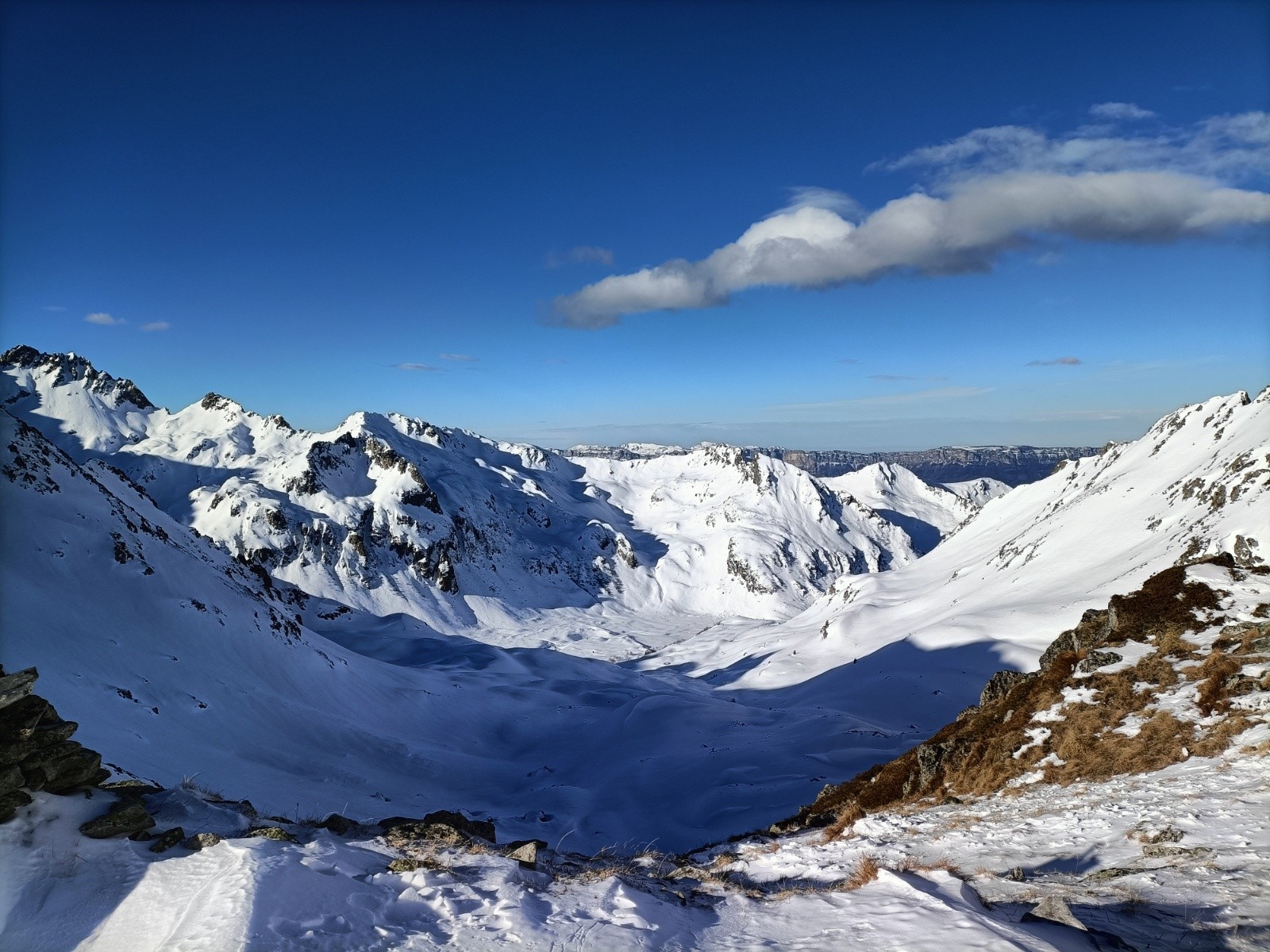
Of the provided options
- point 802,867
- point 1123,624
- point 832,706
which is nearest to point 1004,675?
point 1123,624

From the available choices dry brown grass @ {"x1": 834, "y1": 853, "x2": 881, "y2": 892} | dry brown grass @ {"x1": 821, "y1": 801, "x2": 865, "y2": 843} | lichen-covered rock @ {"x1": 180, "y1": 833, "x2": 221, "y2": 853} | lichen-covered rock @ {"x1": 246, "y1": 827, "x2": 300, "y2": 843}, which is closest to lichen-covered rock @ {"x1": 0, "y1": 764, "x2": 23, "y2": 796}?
lichen-covered rock @ {"x1": 180, "y1": 833, "x2": 221, "y2": 853}

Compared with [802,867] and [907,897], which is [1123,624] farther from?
[907,897]

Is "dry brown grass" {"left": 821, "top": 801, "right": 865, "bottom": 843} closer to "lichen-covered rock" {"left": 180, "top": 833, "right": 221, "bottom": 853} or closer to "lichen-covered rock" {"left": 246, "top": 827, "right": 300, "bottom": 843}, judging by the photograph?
"lichen-covered rock" {"left": 246, "top": 827, "right": 300, "bottom": 843}

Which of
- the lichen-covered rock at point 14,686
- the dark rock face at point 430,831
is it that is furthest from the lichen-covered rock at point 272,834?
the lichen-covered rock at point 14,686

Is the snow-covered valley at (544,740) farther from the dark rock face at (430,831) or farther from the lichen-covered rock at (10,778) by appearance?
the dark rock face at (430,831)

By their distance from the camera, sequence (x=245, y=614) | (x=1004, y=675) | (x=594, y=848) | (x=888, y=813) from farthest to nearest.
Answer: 1. (x=245, y=614)
2. (x=594, y=848)
3. (x=1004, y=675)
4. (x=888, y=813)

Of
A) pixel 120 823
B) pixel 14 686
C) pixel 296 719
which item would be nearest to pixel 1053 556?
pixel 296 719
